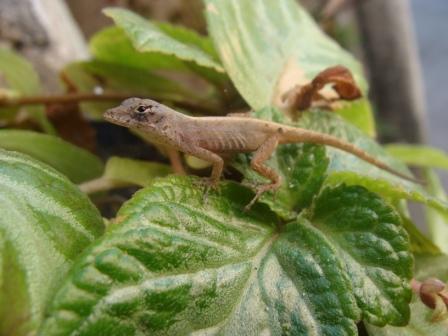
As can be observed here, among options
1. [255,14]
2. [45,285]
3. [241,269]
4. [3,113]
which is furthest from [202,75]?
[45,285]

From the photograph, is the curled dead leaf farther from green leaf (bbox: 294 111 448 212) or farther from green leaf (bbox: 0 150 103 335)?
green leaf (bbox: 0 150 103 335)

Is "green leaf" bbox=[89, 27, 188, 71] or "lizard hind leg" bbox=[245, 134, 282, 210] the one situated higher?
"green leaf" bbox=[89, 27, 188, 71]

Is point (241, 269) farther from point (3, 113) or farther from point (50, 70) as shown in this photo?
point (50, 70)

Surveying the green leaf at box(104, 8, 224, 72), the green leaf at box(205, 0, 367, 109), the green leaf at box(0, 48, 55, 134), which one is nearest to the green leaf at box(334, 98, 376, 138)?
the green leaf at box(205, 0, 367, 109)

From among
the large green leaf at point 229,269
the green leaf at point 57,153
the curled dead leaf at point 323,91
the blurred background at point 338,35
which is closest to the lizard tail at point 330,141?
the curled dead leaf at point 323,91

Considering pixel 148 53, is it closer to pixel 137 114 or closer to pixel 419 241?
pixel 137 114

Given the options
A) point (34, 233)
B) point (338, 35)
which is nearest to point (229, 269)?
point (34, 233)

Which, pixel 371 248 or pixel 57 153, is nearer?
pixel 371 248
